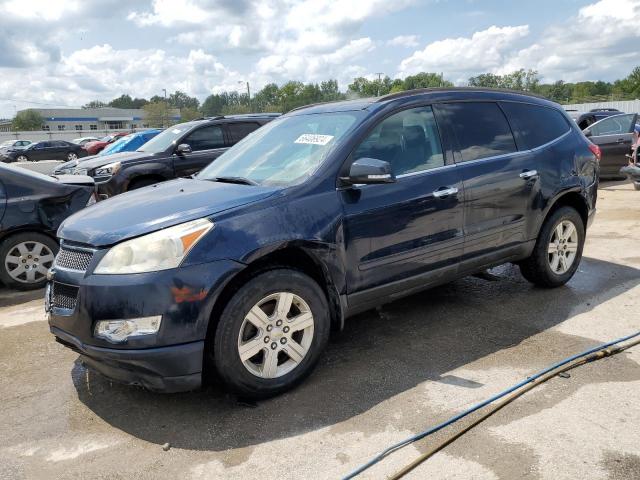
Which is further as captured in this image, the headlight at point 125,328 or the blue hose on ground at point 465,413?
the headlight at point 125,328

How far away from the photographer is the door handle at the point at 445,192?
12.7 ft

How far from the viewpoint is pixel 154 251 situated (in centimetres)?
288

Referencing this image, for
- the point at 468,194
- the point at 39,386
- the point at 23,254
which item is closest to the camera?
the point at 39,386

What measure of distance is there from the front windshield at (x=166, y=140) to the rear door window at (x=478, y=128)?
6.14m

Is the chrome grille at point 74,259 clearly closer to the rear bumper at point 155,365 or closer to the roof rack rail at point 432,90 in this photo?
the rear bumper at point 155,365

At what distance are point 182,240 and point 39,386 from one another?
66.3 inches

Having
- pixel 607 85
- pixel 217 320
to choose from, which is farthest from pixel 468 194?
pixel 607 85

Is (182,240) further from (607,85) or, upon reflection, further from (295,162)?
(607,85)

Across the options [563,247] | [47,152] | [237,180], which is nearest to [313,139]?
[237,180]

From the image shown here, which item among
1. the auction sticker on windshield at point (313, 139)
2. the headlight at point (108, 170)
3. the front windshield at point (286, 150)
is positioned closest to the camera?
the front windshield at point (286, 150)

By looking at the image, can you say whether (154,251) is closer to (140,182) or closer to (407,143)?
(407,143)

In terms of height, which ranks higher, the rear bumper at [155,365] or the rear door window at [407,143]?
the rear door window at [407,143]

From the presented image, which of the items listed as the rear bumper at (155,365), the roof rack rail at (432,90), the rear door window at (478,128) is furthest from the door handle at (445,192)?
the rear bumper at (155,365)

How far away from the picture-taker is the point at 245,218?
10.1 feet
